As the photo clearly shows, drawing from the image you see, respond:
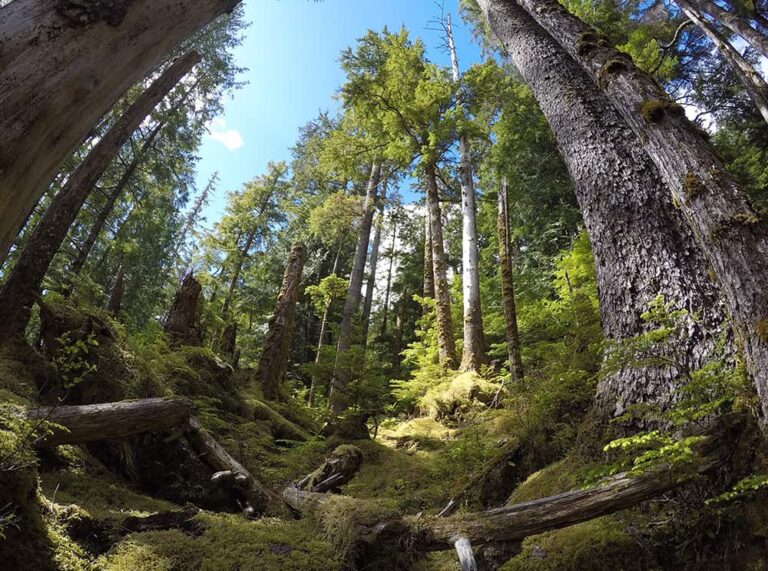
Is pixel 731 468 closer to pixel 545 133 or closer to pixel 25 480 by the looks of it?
pixel 25 480

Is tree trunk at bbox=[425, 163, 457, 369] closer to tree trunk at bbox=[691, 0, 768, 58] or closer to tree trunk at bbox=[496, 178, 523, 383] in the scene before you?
tree trunk at bbox=[496, 178, 523, 383]

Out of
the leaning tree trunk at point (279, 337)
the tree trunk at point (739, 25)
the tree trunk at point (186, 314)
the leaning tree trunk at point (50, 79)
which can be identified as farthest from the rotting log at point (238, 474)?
the tree trunk at point (739, 25)

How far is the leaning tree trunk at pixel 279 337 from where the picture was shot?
10898 mm

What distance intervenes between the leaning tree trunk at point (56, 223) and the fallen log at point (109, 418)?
225 centimetres

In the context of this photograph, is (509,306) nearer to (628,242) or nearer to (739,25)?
(628,242)

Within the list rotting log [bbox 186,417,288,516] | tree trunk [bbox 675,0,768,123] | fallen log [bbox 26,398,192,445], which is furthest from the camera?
tree trunk [bbox 675,0,768,123]

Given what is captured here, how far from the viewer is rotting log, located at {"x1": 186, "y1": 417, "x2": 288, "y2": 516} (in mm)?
4367

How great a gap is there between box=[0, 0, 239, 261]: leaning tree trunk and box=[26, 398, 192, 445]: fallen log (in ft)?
9.40

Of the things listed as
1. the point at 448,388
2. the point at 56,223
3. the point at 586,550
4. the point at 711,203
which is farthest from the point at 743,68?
the point at 56,223

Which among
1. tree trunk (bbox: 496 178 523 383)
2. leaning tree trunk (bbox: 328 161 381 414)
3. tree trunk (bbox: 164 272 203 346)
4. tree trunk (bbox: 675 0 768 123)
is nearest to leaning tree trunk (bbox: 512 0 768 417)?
tree trunk (bbox: 496 178 523 383)

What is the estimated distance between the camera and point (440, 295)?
39.1 ft

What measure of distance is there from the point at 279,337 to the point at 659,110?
33.4 ft

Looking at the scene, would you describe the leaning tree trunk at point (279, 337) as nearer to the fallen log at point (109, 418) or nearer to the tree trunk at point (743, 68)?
the fallen log at point (109, 418)

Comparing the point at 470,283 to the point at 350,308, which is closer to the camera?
the point at 470,283
